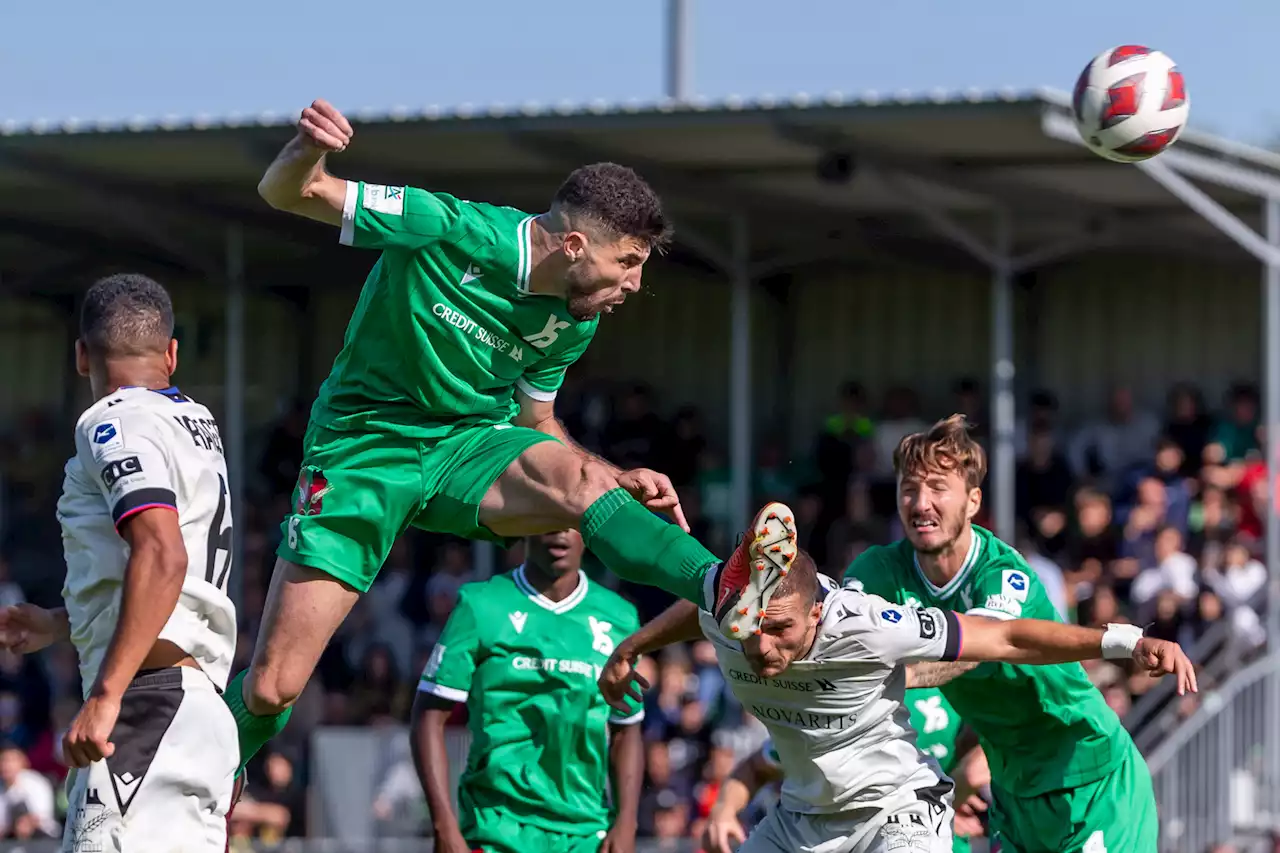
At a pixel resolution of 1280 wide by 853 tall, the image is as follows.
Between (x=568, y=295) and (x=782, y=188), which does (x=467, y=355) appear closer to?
(x=568, y=295)

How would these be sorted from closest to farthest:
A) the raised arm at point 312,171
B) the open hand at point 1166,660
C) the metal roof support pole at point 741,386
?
the open hand at point 1166,660
the raised arm at point 312,171
the metal roof support pole at point 741,386

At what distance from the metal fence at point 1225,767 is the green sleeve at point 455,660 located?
18.1 ft

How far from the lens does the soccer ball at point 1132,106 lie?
9.16m

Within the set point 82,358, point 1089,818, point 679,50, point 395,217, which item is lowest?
point 1089,818

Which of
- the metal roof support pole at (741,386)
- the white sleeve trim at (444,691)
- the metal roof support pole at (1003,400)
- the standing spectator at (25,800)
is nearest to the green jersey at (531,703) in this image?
the white sleeve trim at (444,691)

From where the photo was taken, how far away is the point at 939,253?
19.2m

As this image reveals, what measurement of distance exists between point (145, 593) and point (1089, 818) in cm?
335

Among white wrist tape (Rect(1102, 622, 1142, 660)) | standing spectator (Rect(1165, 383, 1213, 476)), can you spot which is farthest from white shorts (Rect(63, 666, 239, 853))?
standing spectator (Rect(1165, 383, 1213, 476))

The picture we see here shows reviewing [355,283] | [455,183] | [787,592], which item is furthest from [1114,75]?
[355,283]

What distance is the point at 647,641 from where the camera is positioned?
6367 millimetres

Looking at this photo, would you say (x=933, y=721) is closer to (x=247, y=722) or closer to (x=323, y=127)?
(x=247, y=722)

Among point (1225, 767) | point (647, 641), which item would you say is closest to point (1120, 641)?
point (647, 641)

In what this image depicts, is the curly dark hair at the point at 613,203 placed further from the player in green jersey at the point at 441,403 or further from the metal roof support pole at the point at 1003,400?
the metal roof support pole at the point at 1003,400

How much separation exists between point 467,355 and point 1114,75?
4.23 metres
